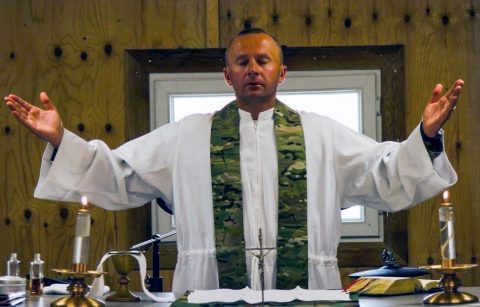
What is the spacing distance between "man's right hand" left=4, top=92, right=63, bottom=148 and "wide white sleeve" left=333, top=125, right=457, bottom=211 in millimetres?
1025

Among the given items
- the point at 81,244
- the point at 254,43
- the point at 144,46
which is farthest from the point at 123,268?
the point at 144,46

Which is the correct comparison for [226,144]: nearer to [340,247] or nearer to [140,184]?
[140,184]

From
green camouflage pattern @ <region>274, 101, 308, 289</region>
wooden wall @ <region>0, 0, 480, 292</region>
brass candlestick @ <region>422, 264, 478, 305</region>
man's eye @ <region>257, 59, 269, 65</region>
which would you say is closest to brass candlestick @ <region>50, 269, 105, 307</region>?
brass candlestick @ <region>422, 264, 478, 305</region>

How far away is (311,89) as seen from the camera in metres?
5.39

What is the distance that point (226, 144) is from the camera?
143 inches

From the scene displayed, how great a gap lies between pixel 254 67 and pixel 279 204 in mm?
508

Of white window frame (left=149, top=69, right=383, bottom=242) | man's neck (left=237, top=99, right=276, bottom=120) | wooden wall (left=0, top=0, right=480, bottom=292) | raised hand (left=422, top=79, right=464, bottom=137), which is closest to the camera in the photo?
raised hand (left=422, top=79, right=464, bottom=137)

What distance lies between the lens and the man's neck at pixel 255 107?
12.1 ft

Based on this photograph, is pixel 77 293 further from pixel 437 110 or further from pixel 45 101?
pixel 437 110

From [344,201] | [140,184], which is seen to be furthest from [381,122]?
[140,184]

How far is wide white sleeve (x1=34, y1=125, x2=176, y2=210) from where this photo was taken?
329 centimetres

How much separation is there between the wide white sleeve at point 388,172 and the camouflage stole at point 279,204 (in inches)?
6.3

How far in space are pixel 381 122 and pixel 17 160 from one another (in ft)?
6.57

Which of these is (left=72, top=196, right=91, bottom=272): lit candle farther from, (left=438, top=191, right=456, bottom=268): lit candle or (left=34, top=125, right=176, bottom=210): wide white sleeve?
(left=438, top=191, right=456, bottom=268): lit candle
